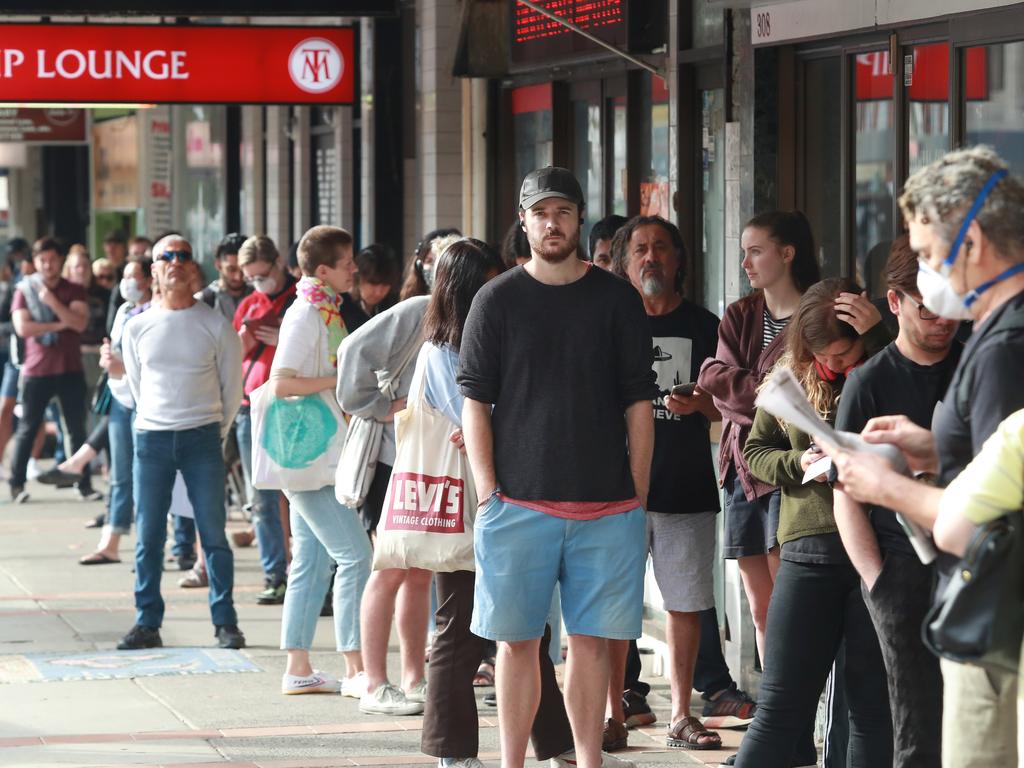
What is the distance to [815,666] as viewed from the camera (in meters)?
5.53

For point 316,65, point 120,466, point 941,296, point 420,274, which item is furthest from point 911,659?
point 120,466

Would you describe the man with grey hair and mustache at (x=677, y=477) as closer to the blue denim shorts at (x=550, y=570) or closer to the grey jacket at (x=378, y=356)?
the grey jacket at (x=378, y=356)

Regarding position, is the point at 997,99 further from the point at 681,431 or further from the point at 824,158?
the point at 681,431

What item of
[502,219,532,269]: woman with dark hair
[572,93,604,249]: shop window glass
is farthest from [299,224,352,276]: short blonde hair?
[572,93,604,249]: shop window glass

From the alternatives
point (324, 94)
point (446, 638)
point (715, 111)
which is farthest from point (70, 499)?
point (446, 638)

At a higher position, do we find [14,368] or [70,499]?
[14,368]

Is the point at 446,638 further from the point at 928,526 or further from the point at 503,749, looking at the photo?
the point at 928,526

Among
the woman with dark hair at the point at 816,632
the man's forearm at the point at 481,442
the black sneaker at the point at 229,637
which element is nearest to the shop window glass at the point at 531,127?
the black sneaker at the point at 229,637

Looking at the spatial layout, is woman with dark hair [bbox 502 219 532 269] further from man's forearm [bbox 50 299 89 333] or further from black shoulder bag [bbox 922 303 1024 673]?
man's forearm [bbox 50 299 89 333]

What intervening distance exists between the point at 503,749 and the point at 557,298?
1478 mm

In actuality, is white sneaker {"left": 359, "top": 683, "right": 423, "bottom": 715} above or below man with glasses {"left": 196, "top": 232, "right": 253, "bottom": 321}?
below

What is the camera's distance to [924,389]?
5.04 metres

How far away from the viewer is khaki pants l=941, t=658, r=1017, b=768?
4.07m

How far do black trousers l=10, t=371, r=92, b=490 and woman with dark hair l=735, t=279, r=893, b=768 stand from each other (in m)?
10.5
